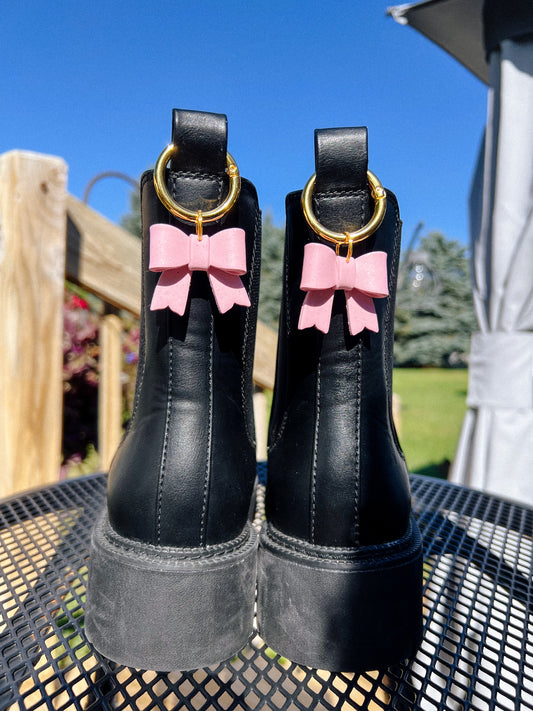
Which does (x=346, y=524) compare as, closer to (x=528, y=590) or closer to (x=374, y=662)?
(x=374, y=662)

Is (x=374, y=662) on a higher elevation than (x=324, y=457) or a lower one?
lower

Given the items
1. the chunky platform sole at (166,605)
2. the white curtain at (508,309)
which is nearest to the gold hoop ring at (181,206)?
the chunky platform sole at (166,605)

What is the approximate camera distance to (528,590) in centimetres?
61

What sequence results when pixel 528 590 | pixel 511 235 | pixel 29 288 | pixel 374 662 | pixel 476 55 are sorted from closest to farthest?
pixel 374 662, pixel 528 590, pixel 29 288, pixel 511 235, pixel 476 55

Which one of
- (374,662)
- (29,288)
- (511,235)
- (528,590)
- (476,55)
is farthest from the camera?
(476,55)

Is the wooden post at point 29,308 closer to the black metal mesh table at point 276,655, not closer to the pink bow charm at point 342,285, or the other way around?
the black metal mesh table at point 276,655

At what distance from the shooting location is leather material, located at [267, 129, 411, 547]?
47 cm

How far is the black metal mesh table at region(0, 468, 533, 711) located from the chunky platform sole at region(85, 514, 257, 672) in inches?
1.4

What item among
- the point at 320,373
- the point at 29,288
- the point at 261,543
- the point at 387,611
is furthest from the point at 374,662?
the point at 29,288

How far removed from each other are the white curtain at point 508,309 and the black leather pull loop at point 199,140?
3.99ft

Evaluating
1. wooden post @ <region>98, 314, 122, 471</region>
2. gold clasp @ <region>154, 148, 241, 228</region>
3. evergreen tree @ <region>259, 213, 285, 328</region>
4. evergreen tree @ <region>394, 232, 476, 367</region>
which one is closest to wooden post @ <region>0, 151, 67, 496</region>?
wooden post @ <region>98, 314, 122, 471</region>

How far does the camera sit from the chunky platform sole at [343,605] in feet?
1.44

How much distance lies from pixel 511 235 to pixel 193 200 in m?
1.30

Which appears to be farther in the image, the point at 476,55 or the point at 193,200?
the point at 476,55
